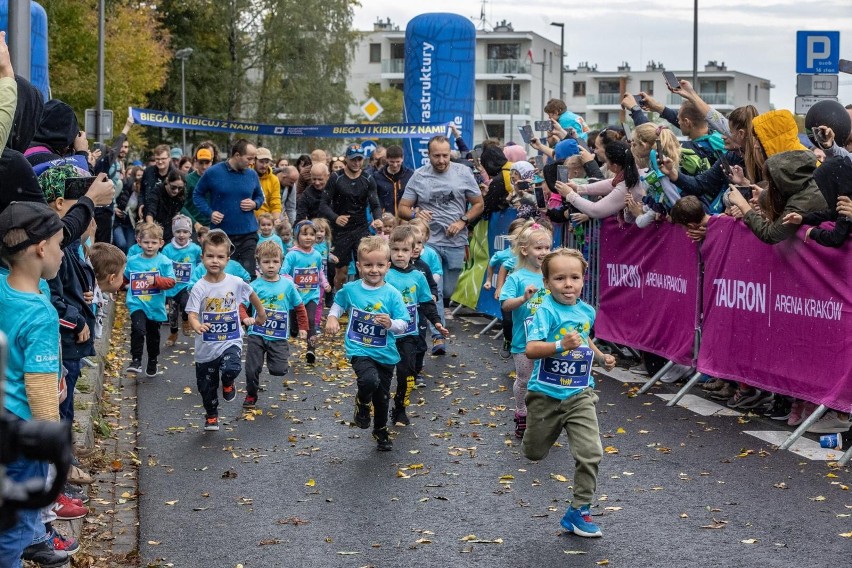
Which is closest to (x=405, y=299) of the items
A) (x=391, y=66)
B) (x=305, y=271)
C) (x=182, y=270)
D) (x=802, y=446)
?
(x=802, y=446)

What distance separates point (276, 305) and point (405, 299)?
168 cm

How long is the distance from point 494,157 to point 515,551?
10.8m

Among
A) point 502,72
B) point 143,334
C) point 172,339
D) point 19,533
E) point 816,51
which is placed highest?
point 502,72

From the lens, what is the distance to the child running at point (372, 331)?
898 cm

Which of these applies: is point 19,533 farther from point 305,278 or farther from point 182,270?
point 182,270

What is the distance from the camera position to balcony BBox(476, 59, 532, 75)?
370 feet

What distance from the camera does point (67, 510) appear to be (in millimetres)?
6445

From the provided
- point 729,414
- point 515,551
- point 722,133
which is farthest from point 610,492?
point 722,133

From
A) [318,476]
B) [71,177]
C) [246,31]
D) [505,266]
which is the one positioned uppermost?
[246,31]

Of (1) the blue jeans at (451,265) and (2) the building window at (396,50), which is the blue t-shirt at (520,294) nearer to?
(1) the blue jeans at (451,265)

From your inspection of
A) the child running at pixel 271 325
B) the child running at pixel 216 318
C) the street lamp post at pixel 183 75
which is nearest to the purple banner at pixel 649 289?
the child running at pixel 271 325

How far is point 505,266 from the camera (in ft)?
39.1

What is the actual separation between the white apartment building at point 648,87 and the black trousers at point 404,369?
121 metres

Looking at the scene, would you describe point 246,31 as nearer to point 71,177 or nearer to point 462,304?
point 462,304
